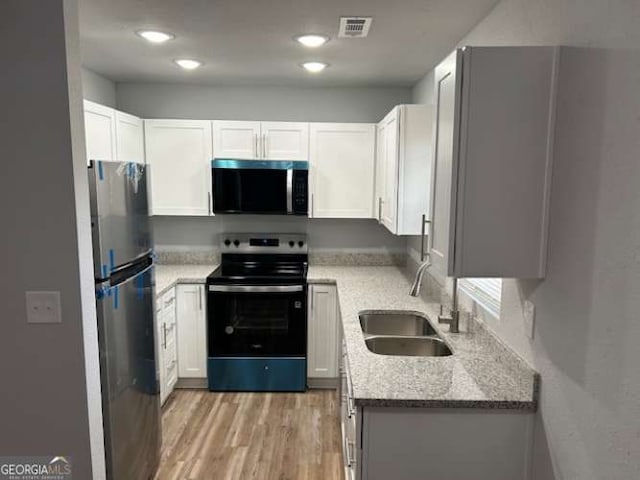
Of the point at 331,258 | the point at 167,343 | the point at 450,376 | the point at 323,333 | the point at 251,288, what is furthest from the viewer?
the point at 331,258

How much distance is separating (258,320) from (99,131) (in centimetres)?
174

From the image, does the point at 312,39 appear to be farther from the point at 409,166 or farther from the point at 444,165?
the point at 444,165

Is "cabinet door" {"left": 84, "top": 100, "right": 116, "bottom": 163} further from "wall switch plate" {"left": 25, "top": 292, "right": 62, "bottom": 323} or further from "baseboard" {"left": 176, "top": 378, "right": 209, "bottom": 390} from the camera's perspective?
"baseboard" {"left": 176, "top": 378, "right": 209, "bottom": 390}

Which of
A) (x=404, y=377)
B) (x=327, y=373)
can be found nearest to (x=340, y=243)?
(x=327, y=373)

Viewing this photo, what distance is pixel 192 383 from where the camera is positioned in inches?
136

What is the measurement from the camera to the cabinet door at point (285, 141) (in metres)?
3.49

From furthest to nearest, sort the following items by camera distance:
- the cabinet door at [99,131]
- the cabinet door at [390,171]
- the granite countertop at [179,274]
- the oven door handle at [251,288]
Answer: the oven door handle at [251,288]
the granite countertop at [179,274]
the cabinet door at [390,171]
the cabinet door at [99,131]

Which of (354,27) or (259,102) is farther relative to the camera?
(259,102)

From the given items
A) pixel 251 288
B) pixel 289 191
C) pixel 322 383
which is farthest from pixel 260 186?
pixel 322 383

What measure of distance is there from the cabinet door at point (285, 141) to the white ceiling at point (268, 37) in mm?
363

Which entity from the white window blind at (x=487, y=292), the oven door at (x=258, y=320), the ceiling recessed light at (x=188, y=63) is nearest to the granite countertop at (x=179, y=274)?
the oven door at (x=258, y=320)

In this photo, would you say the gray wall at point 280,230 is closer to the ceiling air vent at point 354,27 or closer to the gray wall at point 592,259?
the ceiling air vent at point 354,27

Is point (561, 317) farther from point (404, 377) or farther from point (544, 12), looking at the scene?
point (544, 12)

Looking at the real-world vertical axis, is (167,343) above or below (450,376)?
below
